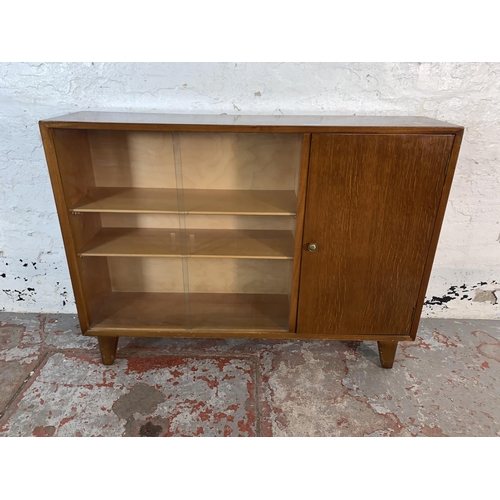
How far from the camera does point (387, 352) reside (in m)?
1.91

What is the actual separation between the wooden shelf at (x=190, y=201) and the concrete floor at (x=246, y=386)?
2.58 ft

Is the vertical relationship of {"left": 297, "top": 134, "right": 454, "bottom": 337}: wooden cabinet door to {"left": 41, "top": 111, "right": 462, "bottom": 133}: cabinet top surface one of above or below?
below

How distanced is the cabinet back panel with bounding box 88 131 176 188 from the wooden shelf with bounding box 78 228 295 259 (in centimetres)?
25

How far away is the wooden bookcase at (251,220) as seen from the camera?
1.52 m

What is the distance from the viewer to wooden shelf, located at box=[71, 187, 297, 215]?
168 centimetres

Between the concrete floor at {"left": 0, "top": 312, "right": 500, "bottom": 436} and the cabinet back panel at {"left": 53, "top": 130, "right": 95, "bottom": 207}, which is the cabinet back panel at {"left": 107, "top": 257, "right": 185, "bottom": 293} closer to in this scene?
the concrete floor at {"left": 0, "top": 312, "right": 500, "bottom": 436}

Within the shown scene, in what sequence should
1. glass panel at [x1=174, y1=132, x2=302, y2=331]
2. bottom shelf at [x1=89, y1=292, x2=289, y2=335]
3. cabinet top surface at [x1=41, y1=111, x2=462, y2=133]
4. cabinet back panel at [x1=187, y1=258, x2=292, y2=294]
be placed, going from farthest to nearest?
cabinet back panel at [x1=187, y1=258, x2=292, y2=294], bottom shelf at [x1=89, y1=292, x2=289, y2=335], glass panel at [x1=174, y1=132, x2=302, y2=331], cabinet top surface at [x1=41, y1=111, x2=462, y2=133]

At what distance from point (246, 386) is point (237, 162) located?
1.06 metres

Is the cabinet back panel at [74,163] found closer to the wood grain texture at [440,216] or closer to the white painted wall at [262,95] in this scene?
the white painted wall at [262,95]

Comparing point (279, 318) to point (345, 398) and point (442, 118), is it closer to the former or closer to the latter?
point (345, 398)

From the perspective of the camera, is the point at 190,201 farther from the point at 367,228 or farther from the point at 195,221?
the point at 367,228

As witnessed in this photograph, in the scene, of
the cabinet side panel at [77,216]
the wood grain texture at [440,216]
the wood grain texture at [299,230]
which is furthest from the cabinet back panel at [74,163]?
the wood grain texture at [440,216]

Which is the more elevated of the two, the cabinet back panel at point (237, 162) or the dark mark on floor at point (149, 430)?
the cabinet back panel at point (237, 162)

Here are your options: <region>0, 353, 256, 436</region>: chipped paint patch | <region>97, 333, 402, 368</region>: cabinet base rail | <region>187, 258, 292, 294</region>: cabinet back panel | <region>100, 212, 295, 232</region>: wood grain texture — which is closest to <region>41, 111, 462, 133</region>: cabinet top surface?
<region>100, 212, 295, 232</region>: wood grain texture
